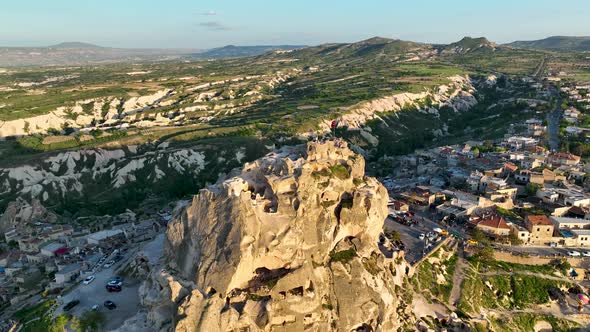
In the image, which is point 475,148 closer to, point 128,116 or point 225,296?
point 225,296

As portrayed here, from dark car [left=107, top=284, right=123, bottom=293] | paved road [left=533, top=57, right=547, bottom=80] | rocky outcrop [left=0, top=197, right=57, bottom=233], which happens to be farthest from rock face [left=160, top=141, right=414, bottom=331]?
paved road [left=533, top=57, right=547, bottom=80]

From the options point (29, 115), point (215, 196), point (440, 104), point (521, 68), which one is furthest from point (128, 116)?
point (521, 68)

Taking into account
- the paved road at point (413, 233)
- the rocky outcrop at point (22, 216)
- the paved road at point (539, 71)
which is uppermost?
the paved road at point (539, 71)

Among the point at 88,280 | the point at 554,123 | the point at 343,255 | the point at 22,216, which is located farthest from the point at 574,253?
the point at 22,216

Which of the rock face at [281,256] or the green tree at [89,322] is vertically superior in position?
the rock face at [281,256]

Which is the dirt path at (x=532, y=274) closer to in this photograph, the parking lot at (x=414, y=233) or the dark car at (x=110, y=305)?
the parking lot at (x=414, y=233)

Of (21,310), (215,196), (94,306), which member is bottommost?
(21,310)

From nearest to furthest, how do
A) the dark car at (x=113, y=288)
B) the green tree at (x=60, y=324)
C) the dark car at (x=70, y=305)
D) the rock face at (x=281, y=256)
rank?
the rock face at (x=281, y=256) → the green tree at (x=60, y=324) → the dark car at (x=70, y=305) → the dark car at (x=113, y=288)

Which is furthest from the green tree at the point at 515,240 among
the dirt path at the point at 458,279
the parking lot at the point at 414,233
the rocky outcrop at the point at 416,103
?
the rocky outcrop at the point at 416,103
